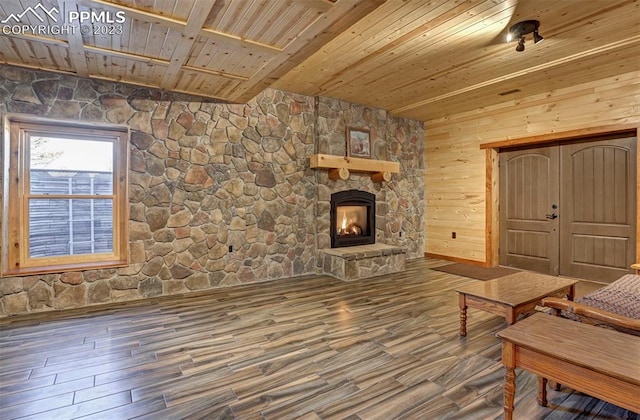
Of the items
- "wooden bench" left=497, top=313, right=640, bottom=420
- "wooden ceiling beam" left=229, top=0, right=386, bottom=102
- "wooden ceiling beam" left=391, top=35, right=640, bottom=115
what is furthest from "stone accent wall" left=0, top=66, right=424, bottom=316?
"wooden bench" left=497, top=313, right=640, bottom=420

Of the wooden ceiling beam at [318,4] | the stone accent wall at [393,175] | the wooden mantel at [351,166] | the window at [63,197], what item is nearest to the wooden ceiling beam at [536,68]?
the stone accent wall at [393,175]

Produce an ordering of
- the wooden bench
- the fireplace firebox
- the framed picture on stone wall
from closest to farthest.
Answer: the wooden bench < the fireplace firebox < the framed picture on stone wall

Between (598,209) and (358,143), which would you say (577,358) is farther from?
(358,143)

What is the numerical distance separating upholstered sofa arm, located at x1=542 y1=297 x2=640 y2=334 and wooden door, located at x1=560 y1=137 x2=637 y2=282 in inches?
129

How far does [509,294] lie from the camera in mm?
2662

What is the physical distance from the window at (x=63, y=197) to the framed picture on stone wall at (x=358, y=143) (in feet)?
10.3

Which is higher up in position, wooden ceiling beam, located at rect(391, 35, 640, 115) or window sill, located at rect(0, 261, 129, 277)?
wooden ceiling beam, located at rect(391, 35, 640, 115)

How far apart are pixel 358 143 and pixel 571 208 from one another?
3.23 metres

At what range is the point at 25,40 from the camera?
266cm

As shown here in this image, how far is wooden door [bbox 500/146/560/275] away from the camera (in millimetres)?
4895

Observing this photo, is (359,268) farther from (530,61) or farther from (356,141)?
(530,61)

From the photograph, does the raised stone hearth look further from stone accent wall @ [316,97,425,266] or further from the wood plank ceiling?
the wood plank ceiling

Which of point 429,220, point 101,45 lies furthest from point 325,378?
point 429,220

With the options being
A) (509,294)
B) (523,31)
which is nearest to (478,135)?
(523,31)
